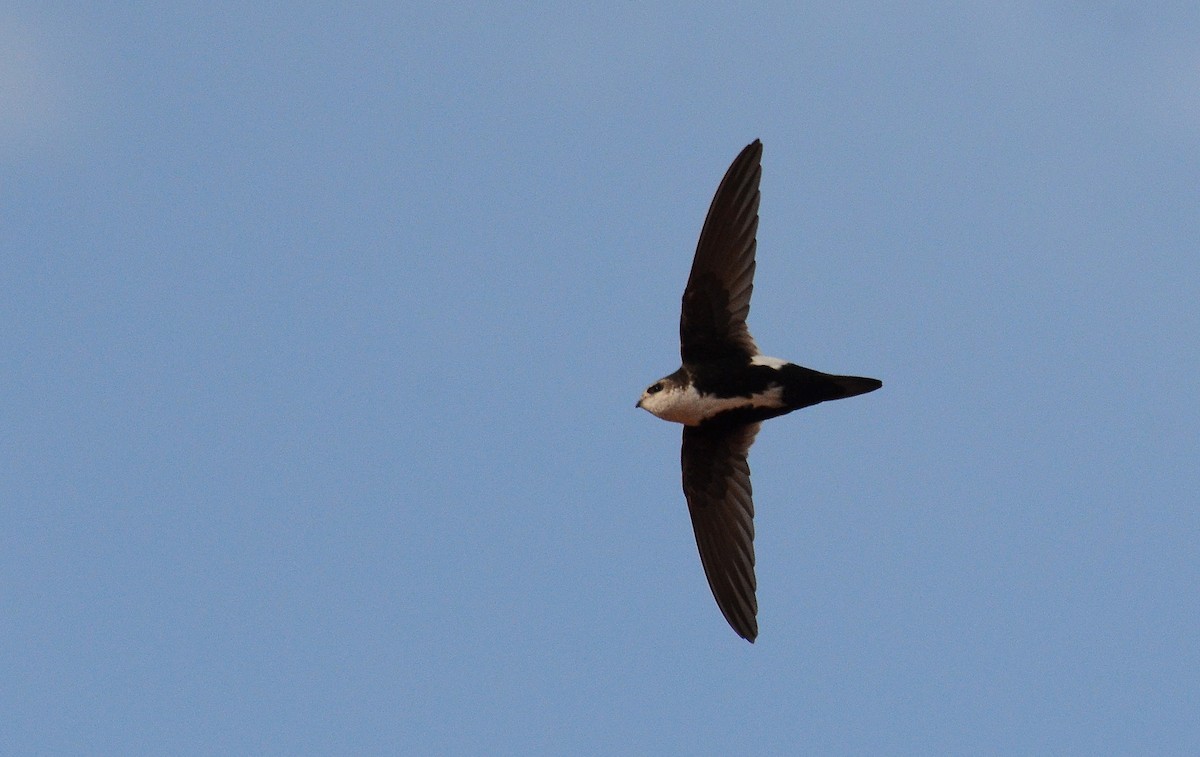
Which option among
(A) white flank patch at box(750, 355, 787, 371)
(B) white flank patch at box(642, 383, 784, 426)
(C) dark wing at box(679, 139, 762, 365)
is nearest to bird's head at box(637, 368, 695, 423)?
(B) white flank patch at box(642, 383, 784, 426)

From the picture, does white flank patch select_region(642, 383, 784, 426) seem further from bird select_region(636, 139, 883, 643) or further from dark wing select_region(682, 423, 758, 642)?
dark wing select_region(682, 423, 758, 642)

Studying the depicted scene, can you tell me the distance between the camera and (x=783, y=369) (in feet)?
29.4

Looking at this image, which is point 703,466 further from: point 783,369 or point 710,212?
point 710,212

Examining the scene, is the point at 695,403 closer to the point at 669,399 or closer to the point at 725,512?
the point at 669,399

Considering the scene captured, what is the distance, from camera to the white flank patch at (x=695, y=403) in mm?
9031

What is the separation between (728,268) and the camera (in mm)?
9109

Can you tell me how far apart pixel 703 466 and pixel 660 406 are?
0.50 metres

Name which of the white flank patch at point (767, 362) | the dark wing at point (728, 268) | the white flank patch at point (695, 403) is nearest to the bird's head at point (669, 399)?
the white flank patch at point (695, 403)

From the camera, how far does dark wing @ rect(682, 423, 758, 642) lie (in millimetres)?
9328

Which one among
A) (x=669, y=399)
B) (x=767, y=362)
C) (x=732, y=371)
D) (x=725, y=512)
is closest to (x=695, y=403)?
(x=669, y=399)

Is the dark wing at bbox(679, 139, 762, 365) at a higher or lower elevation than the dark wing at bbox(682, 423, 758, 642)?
higher

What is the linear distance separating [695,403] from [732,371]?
0.87 feet

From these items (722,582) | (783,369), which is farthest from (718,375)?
(722,582)

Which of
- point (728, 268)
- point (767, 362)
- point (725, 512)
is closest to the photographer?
point (767, 362)
